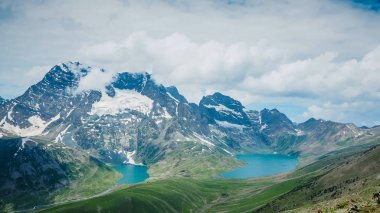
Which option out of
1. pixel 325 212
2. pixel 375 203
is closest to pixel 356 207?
pixel 375 203

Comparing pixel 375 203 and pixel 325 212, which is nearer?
pixel 375 203

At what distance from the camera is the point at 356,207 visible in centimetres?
9006

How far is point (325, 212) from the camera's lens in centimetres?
10656

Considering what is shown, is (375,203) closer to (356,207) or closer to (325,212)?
(356,207)

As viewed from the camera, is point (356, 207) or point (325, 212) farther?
point (325, 212)

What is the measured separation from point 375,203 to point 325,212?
55.3 ft

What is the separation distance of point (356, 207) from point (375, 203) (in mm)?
5731

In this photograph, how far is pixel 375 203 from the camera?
3632 inches

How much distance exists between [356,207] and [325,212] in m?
17.4
